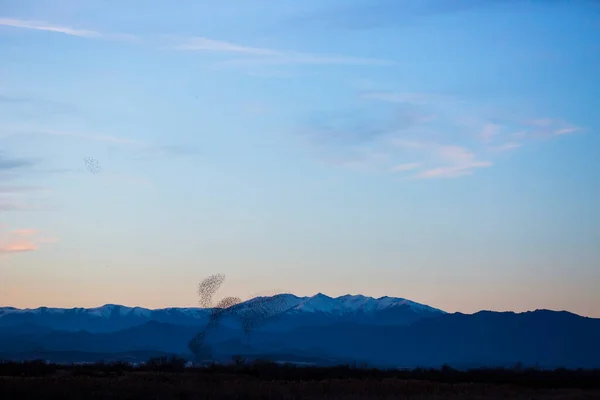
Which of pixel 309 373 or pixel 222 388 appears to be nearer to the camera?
pixel 222 388

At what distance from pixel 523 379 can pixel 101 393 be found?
3612 centimetres

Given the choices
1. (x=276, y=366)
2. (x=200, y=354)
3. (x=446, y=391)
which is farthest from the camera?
(x=200, y=354)

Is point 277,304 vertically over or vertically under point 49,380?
over

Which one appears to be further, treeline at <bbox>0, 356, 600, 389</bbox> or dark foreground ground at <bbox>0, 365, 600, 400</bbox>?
treeline at <bbox>0, 356, 600, 389</bbox>

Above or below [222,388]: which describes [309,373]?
above

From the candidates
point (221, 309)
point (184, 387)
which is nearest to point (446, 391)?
point (184, 387)

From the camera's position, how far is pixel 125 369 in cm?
6762

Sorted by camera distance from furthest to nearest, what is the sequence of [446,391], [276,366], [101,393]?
[276,366] < [446,391] < [101,393]

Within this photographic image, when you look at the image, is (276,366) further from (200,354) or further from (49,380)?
(200,354)

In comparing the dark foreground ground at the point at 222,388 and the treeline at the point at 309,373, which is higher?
the treeline at the point at 309,373

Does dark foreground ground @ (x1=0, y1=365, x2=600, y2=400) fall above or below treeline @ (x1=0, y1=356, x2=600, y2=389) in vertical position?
below

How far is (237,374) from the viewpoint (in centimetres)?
6575

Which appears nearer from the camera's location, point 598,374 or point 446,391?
point 446,391

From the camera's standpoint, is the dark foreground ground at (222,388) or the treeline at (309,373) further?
the treeline at (309,373)
